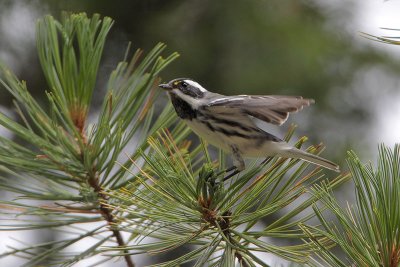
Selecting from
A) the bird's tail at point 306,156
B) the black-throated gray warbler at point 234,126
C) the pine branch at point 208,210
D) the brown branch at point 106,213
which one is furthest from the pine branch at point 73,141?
the bird's tail at point 306,156

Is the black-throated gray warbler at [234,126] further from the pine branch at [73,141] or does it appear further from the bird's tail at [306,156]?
the pine branch at [73,141]

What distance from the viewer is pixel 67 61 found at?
2508 mm

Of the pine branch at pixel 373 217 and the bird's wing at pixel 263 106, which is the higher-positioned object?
the bird's wing at pixel 263 106

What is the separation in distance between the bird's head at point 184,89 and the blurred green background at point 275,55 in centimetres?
140

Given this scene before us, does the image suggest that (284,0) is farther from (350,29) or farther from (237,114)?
(237,114)

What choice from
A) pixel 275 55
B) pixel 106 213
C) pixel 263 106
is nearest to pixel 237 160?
pixel 263 106

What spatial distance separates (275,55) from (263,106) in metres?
2.10

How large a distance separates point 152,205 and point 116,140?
0.28 metres

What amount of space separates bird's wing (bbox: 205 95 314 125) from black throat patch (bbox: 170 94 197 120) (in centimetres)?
9

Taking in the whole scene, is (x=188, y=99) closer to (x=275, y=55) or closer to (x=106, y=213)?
(x=106, y=213)

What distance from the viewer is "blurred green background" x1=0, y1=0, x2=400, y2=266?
4574 mm

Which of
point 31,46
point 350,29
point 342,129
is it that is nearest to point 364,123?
point 342,129

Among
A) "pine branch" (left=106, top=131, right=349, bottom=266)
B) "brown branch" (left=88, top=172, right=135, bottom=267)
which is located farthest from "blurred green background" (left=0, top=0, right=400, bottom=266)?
"pine branch" (left=106, top=131, right=349, bottom=266)

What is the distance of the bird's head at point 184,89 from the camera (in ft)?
10.1
